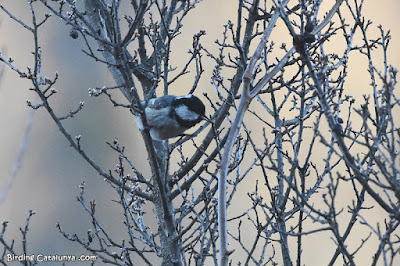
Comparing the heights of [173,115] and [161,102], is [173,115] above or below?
below

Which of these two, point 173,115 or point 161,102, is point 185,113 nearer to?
point 173,115

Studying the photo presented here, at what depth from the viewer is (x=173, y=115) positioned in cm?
420

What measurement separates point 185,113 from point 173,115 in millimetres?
92

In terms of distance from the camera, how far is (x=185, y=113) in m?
4.17

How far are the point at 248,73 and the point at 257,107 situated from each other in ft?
25.0

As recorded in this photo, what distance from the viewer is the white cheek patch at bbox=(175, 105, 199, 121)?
413cm

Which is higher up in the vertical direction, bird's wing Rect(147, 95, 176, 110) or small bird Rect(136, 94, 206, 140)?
bird's wing Rect(147, 95, 176, 110)

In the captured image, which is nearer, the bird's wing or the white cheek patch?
the white cheek patch

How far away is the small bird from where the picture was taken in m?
4.12

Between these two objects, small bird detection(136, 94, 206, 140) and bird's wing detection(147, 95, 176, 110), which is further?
bird's wing detection(147, 95, 176, 110)

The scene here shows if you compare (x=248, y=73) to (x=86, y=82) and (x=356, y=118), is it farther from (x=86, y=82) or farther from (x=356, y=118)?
(x=86, y=82)

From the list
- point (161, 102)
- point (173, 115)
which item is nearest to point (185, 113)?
point (173, 115)

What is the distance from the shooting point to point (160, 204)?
11.9 ft

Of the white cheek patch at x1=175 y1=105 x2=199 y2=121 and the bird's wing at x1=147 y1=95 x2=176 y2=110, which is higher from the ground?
the bird's wing at x1=147 y1=95 x2=176 y2=110
